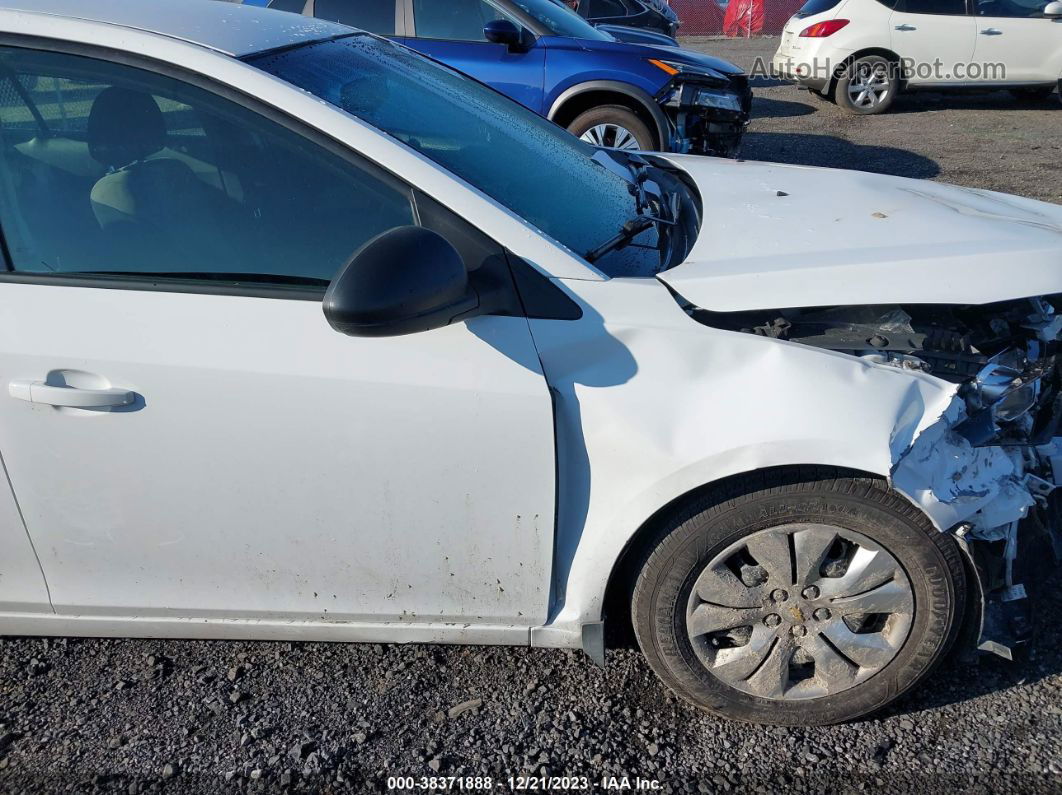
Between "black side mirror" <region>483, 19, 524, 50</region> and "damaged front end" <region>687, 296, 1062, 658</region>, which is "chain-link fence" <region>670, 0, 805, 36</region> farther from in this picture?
"damaged front end" <region>687, 296, 1062, 658</region>

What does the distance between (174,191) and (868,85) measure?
33.6 feet

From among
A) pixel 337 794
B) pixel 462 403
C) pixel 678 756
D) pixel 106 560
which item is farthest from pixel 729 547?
pixel 106 560

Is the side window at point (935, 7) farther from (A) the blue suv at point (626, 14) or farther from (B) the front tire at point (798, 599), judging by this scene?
(B) the front tire at point (798, 599)

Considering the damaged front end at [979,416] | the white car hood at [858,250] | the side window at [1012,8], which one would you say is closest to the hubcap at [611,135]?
the white car hood at [858,250]

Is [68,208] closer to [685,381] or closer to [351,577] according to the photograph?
[351,577]

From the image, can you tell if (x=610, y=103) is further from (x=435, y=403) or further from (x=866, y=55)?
(x=435, y=403)

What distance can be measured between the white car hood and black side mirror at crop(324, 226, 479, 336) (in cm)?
58

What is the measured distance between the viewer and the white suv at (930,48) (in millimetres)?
10320

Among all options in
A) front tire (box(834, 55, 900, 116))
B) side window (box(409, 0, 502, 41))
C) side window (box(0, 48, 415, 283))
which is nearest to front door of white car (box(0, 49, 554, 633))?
side window (box(0, 48, 415, 283))

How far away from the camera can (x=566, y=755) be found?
2.33m

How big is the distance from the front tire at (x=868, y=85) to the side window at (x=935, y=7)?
0.63m

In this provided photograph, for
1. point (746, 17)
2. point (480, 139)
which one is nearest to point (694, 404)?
point (480, 139)

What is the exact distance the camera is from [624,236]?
7.95 feet

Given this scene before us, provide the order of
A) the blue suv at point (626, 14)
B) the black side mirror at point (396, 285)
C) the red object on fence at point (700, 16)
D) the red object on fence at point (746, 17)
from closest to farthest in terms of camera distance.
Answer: the black side mirror at point (396, 285)
the blue suv at point (626, 14)
the red object on fence at point (746, 17)
the red object on fence at point (700, 16)
